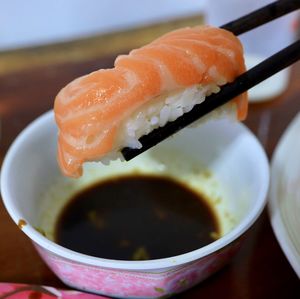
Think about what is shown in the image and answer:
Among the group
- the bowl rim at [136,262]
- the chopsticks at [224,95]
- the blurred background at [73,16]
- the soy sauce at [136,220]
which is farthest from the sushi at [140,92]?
the blurred background at [73,16]

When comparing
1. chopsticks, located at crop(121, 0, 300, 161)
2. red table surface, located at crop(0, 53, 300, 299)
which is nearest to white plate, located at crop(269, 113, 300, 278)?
red table surface, located at crop(0, 53, 300, 299)

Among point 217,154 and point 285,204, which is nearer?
point 285,204

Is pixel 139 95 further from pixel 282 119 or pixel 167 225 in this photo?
pixel 282 119

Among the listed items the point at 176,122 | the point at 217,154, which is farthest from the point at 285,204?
the point at 176,122

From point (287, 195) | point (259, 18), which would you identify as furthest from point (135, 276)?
point (259, 18)

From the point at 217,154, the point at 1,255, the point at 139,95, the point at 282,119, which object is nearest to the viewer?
the point at 139,95

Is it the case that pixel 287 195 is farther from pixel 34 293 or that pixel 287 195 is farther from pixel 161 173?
pixel 34 293
